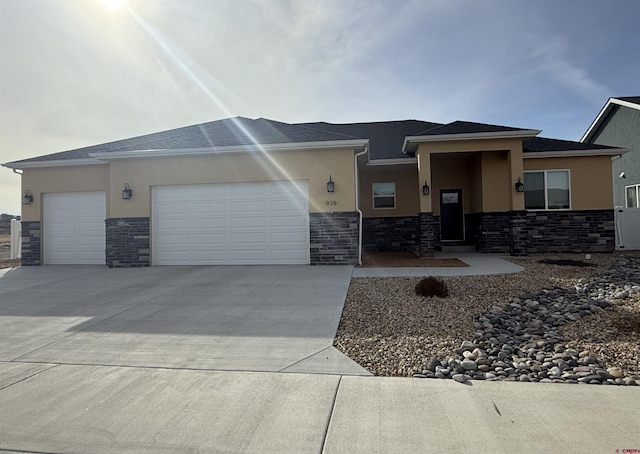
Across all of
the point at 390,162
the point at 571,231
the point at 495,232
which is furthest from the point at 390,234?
the point at 571,231

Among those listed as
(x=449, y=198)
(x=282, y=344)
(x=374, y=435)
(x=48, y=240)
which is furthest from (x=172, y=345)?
(x=449, y=198)

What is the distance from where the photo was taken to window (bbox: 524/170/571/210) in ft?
41.9

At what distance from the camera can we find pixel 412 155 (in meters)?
13.5

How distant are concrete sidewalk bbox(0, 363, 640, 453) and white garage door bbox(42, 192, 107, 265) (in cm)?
960

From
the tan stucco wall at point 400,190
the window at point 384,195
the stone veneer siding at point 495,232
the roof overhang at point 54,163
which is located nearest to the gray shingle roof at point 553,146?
the stone veneer siding at point 495,232

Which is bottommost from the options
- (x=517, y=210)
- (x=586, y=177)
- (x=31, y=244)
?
(x=31, y=244)

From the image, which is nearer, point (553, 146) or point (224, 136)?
point (224, 136)

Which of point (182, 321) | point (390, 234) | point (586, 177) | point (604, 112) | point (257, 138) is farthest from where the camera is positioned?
point (604, 112)

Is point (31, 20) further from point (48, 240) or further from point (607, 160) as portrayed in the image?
point (607, 160)

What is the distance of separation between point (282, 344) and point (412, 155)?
10779 millimetres

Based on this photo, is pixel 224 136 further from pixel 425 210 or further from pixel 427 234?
pixel 427 234

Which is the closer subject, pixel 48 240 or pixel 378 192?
pixel 48 240

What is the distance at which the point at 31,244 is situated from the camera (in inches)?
482

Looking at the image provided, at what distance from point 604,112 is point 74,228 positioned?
2506 cm
